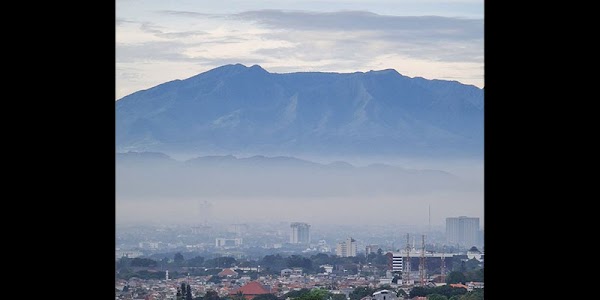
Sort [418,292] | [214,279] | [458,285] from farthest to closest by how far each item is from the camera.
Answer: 1. [214,279]
2. [418,292]
3. [458,285]

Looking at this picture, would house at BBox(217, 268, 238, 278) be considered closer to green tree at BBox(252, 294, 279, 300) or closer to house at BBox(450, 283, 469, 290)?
green tree at BBox(252, 294, 279, 300)

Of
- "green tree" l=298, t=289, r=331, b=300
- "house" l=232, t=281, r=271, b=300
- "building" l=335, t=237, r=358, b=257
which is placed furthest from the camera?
"building" l=335, t=237, r=358, b=257

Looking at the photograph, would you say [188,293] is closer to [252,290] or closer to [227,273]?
[227,273]

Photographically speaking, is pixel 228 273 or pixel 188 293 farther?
pixel 228 273

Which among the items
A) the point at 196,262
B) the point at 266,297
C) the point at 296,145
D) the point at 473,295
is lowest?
the point at 266,297

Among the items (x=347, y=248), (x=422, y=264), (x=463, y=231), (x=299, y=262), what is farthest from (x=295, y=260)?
(x=463, y=231)

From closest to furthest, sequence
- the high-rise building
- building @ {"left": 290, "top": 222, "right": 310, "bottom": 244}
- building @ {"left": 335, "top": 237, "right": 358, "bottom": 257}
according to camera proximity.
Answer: the high-rise building
building @ {"left": 335, "top": 237, "right": 358, "bottom": 257}
building @ {"left": 290, "top": 222, "right": 310, "bottom": 244}

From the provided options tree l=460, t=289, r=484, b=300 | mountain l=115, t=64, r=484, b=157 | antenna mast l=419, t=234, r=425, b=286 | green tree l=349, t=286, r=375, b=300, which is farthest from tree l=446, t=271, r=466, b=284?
mountain l=115, t=64, r=484, b=157
